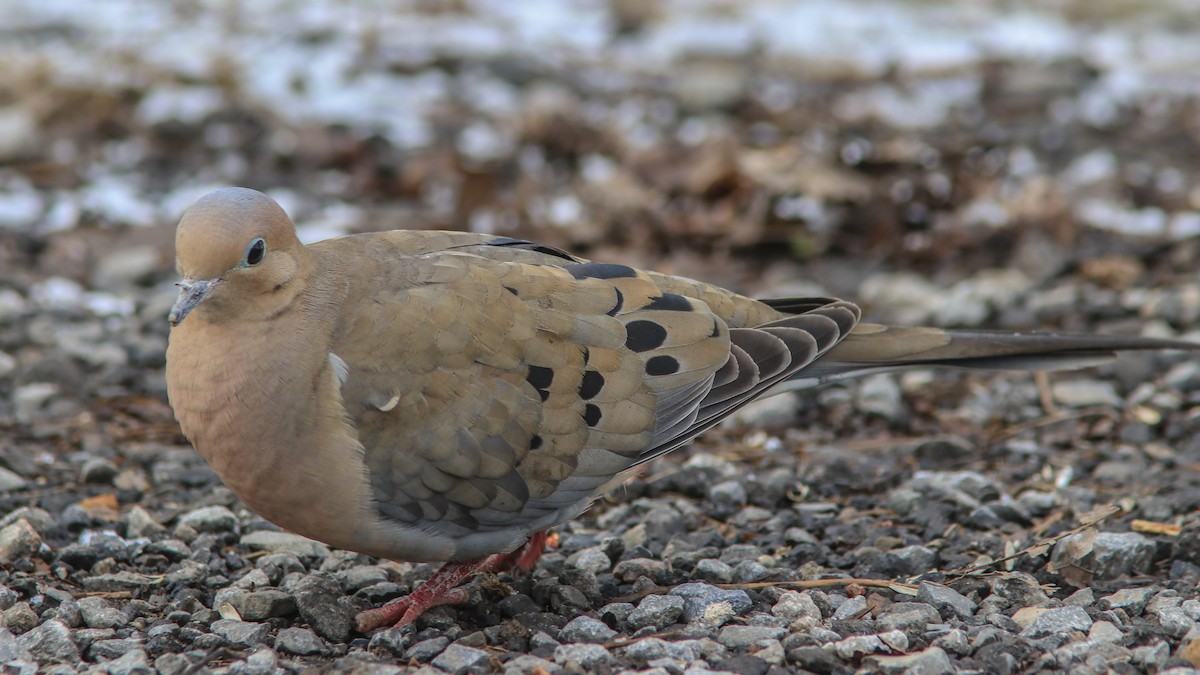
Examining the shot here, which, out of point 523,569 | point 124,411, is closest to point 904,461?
point 523,569

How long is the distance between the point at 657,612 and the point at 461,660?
576 millimetres

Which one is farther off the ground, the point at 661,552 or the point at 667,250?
the point at 667,250

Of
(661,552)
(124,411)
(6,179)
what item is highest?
(6,179)

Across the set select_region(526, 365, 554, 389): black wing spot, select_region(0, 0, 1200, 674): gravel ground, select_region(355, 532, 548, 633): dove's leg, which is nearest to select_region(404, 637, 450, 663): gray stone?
select_region(0, 0, 1200, 674): gravel ground

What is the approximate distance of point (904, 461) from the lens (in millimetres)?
4891

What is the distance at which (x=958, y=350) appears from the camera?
4230 mm

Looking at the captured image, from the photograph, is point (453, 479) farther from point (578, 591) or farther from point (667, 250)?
point (667, 250)

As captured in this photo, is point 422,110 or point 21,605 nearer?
point 21,605

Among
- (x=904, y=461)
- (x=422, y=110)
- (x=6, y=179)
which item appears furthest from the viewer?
(x=422, y=110)

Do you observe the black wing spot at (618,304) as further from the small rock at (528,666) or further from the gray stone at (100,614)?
the gray stone at (100,614)

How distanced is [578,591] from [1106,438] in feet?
7.59

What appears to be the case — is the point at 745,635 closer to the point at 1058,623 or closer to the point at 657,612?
the point at 657,612

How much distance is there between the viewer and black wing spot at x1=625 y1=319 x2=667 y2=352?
392 centimetres

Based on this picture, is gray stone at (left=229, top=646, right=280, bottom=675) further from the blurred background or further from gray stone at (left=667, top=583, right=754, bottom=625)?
the blurred background
